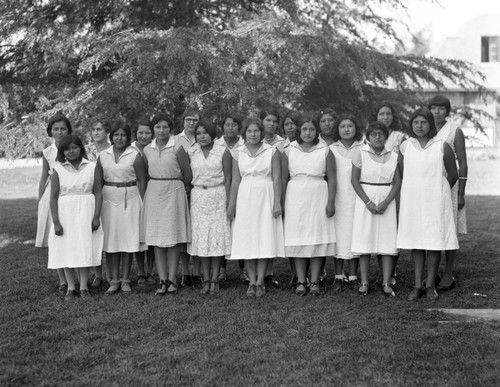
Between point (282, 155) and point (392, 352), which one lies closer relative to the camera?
point (392, 352)

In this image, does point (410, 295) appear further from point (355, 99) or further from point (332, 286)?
point (355, 99)

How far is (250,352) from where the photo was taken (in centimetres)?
487

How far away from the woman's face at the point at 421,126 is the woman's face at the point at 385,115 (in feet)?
1.92

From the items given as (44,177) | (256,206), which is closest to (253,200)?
(256,206)

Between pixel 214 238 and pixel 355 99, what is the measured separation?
4.22m

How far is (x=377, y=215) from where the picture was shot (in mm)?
6711

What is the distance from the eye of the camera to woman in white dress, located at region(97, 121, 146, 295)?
22.9 ft

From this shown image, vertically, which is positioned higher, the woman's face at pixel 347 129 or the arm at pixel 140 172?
the woman's face at pixel 347 129

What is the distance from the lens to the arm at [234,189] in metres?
6.93

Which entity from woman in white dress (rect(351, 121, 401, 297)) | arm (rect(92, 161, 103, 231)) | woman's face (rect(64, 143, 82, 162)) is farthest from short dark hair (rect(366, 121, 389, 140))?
woman's face (rect(64, 143, 82, 162))

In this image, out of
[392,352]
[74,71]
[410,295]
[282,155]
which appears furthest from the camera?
[74,71]

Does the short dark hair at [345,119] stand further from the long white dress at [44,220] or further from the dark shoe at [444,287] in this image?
the long white dress at [44,220]

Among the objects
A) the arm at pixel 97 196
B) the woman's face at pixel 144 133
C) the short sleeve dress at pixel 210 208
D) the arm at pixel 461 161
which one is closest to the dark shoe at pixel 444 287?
the arm at pixel 461 161

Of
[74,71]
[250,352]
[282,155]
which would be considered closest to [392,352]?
[250,352]
